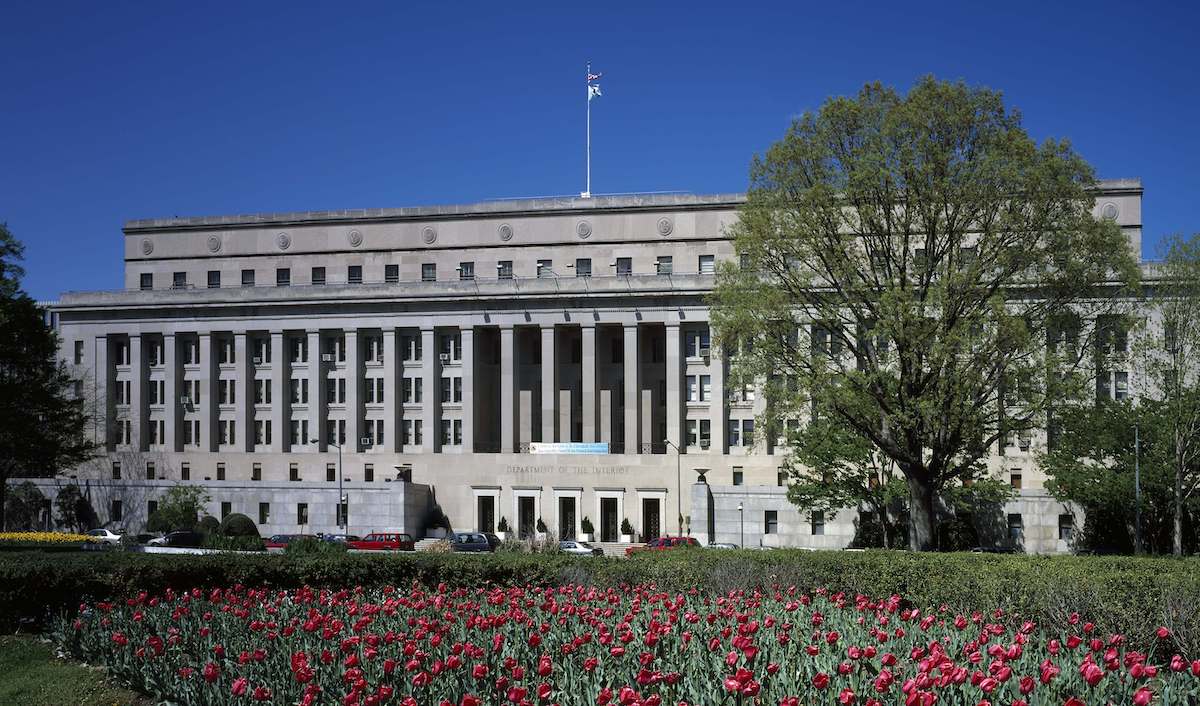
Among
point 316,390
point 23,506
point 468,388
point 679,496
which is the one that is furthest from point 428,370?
point 23,506

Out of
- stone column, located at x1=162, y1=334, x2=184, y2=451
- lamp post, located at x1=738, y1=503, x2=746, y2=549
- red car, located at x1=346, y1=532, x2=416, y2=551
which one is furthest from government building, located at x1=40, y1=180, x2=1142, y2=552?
red car, located at x1=346, y1=532, x2=416, y2=551

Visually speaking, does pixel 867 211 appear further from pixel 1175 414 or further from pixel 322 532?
pixel 322 532

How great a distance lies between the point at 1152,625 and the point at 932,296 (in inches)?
636

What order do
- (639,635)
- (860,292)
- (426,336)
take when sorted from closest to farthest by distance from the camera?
(639,635) → (860,292) → (426,336)

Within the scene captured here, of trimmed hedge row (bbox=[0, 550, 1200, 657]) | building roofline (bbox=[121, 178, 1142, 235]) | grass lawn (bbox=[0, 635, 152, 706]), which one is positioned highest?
building roofline (bbox=[121, 178, 1142, 235])

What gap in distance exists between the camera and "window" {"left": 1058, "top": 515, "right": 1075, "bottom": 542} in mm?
60219

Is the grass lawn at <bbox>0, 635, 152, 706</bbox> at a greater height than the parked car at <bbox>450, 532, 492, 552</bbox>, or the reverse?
the grass lawn at <bbox>0, 635, 152, 706</bbox>

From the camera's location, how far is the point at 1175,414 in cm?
4894

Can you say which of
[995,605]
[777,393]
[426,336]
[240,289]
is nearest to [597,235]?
[426,336]

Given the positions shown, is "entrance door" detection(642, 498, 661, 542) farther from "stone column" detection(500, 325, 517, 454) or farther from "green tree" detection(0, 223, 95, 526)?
"green tree" detection(0, 223, 95, 526)

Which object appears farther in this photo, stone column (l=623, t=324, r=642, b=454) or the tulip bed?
stone column (l=623, t=324, r=642, b=454)

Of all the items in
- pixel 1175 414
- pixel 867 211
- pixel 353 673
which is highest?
pixel 867 211

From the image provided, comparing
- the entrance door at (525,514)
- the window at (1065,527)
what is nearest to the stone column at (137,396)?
the entrance door at (525,514)

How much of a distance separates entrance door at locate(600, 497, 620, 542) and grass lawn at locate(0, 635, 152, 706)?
176 ft
